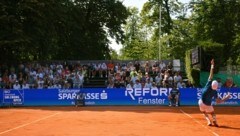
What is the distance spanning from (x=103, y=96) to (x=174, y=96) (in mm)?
5096

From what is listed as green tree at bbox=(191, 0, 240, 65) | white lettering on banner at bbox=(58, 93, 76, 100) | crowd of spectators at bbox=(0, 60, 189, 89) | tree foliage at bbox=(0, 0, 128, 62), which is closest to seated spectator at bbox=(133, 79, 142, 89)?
crowd of spectators at bbox=(0, 60, 189, 89)

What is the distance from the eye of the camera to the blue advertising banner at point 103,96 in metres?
32.1

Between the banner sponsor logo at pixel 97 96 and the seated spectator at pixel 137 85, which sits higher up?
the seated spectator at pixel 137 85

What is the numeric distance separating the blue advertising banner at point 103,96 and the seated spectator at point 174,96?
A: 53cm

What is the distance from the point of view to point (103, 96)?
3234cm

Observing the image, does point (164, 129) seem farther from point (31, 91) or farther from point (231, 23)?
point (231, 23)

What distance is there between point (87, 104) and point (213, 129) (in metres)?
17.1

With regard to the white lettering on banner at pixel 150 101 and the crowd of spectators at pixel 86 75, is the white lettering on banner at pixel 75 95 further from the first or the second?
the white lettering on banner at pixel 150 101

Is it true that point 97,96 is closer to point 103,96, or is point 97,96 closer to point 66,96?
point 103,96

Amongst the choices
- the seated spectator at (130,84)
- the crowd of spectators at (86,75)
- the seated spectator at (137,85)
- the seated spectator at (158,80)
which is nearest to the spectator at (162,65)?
the crowd of spectators at (86,75)

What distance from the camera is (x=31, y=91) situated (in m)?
32.5

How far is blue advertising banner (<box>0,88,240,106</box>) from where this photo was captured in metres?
32.1

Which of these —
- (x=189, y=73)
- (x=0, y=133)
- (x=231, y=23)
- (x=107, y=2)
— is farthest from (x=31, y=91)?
(x=231, y=23)

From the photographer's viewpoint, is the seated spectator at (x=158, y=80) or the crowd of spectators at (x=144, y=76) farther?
the seated spectator at (x=158, y=80)
